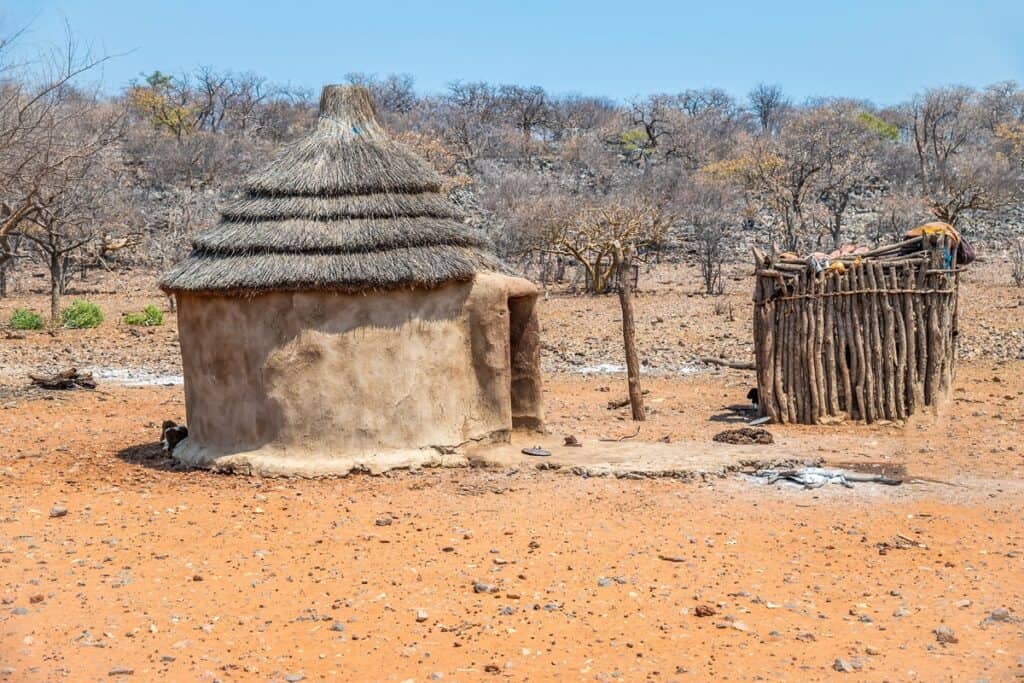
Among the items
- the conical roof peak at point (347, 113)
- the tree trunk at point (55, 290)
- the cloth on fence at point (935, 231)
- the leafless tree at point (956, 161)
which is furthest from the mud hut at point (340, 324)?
the leafless tree at point (956, 161)

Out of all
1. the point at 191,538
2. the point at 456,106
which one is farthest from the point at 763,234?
the point at 191,538

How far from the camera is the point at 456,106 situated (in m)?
48.3

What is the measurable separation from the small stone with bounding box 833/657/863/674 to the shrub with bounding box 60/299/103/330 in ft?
60.0

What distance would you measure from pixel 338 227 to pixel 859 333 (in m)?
5.37

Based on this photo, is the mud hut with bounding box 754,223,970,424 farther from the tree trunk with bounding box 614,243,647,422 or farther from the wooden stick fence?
the tree trunk with bounding box 614,243,647,422

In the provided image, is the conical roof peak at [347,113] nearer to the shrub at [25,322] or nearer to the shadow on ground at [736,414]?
the shadow on ground at [736,414]

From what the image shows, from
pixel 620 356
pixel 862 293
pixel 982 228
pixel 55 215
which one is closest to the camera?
pixel 862 293

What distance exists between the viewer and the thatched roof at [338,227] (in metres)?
8.79

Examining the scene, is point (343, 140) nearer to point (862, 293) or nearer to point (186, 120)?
point (862, 293)

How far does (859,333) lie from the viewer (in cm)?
1113

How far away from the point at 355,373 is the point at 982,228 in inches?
1144

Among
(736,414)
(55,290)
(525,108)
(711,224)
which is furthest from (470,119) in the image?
(736,414)

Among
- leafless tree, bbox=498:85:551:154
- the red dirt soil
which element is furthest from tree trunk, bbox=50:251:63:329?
leafless tree, bbox=498:85:551:154

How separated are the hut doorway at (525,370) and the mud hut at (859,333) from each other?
2.78m
